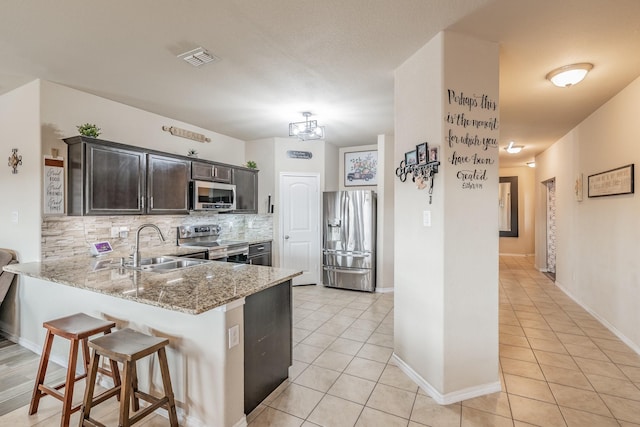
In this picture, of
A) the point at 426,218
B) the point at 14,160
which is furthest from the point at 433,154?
the point at 14,160

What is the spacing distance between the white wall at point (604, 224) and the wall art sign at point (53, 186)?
A: 546 centimetres

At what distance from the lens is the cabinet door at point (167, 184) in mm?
3535

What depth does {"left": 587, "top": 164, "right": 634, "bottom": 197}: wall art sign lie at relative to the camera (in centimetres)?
300

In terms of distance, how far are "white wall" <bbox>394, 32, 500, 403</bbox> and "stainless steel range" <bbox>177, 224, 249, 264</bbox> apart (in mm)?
2688

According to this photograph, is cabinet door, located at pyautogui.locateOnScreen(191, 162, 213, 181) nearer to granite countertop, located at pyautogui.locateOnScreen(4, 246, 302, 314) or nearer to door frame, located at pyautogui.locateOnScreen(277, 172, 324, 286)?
door frame, located at pyautogui.locateOnScreen(277, 172, 324, 286)

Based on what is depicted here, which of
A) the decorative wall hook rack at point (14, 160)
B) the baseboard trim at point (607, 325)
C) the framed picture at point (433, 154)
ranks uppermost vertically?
the decorative wall hook rack at point (14, 160)

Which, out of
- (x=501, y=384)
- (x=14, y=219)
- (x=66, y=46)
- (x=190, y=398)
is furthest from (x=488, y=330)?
(x=14, y=219)

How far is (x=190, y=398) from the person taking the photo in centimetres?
187

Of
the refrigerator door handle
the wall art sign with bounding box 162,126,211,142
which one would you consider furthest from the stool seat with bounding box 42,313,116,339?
the refrigerator door handle

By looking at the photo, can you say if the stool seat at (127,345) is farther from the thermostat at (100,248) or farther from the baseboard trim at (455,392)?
the baseboard trim at (455,392)

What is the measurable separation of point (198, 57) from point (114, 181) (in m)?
1.62

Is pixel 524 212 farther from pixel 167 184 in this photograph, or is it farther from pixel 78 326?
pixel 78 326

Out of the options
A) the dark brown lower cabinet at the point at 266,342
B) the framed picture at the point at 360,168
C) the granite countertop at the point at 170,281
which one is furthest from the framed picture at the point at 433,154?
the framed picture at the point at 360,168

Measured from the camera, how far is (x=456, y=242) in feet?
6.98
